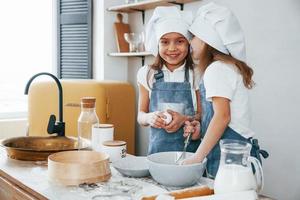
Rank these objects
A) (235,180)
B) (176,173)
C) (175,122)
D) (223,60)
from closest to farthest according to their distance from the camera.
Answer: (235,180) < (176,173) < (223,60) < (175,122)

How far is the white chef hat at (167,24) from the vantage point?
213 cm

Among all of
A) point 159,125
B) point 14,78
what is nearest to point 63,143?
point 159,125

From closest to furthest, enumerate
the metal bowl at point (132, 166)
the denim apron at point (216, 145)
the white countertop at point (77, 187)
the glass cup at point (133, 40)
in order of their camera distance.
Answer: the white countertop at point (77, 187) < the metal bowl at point (132, 166) < the denim apron at point (216, 145) < the glass cup at point (133, 40)

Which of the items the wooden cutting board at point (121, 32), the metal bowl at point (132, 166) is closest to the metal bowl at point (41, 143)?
the metal bowl at point (132, 166)

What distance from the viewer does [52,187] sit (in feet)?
4.70

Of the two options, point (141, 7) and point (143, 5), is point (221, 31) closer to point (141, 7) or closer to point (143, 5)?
point (143, 5)

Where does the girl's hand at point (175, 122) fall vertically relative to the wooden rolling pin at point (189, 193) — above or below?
above

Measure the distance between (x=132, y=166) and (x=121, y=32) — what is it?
2.52 metres

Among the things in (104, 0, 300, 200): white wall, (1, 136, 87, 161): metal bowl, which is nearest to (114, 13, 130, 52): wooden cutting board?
(104, 0, 300, 200): white wall

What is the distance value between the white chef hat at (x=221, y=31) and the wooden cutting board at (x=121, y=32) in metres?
2.08

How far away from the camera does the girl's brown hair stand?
1.84m

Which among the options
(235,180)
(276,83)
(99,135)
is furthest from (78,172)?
(276,83)

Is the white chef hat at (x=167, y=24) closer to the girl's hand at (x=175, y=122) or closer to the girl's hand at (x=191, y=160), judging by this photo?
the girl's hand at (x=175, y=122)

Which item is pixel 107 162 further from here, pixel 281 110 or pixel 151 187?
pixel 281 110
